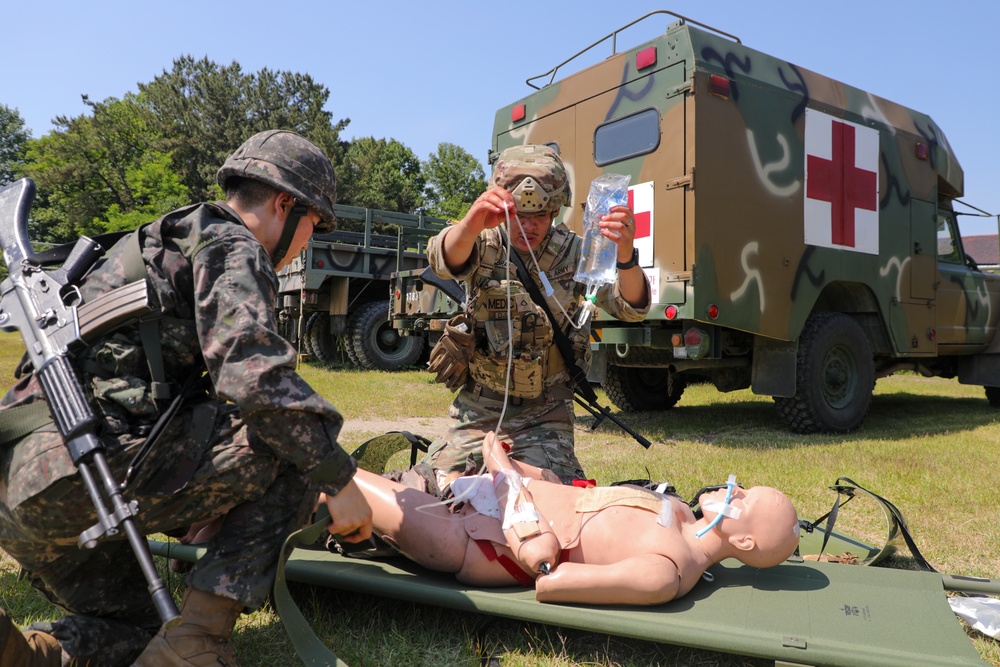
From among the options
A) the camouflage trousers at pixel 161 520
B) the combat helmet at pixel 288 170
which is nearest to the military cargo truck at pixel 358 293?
the combat helmet at pixel 288 170

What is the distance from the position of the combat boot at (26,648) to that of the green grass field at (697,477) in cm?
52

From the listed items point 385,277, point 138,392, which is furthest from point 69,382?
point 385,277

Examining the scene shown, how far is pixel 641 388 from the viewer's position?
26.5ft

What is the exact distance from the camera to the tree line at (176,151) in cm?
2900

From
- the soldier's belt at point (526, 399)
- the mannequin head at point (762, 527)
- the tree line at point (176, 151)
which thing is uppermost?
the tree line at point (176, 151)

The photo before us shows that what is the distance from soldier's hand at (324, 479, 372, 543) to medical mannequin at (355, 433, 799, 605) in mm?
319

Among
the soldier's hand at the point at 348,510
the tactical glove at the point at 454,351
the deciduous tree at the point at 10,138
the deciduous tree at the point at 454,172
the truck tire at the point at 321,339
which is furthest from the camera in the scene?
the deciduous tree at the point at 10,138

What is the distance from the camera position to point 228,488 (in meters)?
1.98

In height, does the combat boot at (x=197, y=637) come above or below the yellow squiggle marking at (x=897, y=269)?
below

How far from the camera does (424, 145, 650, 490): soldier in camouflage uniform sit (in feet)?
10.0

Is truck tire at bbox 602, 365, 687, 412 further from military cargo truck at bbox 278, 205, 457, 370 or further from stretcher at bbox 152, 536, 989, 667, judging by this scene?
stretcher at bbox 152, 536, 989, 667

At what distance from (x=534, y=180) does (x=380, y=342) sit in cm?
910

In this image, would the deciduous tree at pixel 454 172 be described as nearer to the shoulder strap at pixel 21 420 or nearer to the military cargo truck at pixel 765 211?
the military cargo truck at pixel 765 211

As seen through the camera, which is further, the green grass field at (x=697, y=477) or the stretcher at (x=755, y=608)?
the green grass field at (x=697, y=477)
